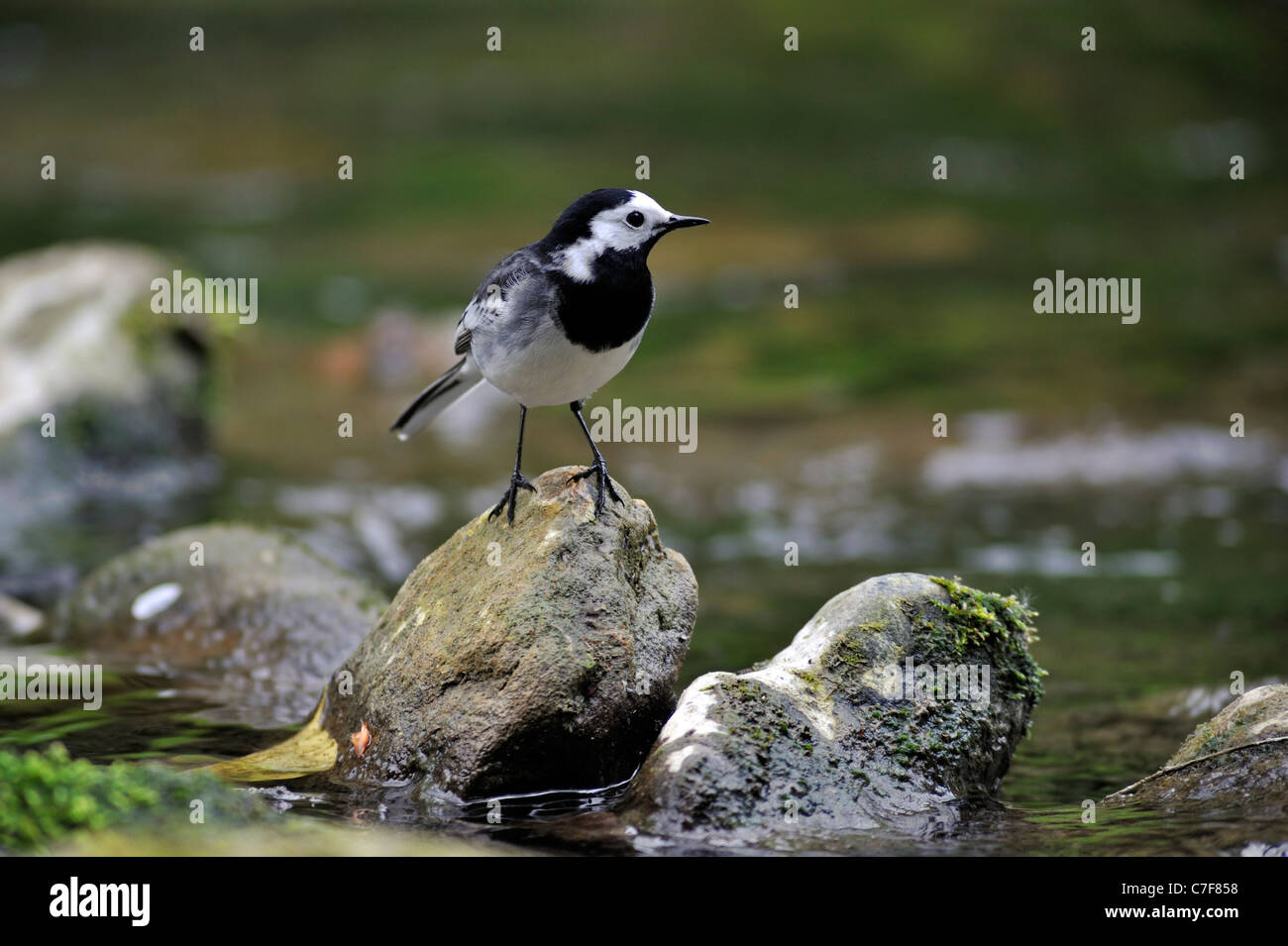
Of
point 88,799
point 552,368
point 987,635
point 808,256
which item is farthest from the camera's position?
point 808,256

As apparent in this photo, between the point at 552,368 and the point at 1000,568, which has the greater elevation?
the point at 552,368

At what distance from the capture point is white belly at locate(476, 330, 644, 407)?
6.05 metres

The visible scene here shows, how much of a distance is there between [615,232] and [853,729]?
2.42 m

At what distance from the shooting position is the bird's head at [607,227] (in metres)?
6.02

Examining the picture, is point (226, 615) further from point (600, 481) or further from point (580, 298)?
point (580, 298)

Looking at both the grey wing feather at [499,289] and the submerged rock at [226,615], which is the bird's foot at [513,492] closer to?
the grey wing feather at [499,289]

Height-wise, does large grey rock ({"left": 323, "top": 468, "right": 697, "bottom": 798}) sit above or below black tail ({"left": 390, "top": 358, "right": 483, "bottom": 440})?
below

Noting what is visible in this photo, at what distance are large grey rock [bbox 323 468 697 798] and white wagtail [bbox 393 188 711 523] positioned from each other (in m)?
0.59

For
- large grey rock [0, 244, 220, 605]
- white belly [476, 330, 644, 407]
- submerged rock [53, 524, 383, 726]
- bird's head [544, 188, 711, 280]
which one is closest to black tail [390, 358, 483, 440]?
white belly [476, 330, 644, 407]

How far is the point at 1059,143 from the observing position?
33125mm

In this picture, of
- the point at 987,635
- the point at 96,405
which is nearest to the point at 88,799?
the point at 987,635

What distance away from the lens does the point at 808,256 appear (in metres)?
24.4

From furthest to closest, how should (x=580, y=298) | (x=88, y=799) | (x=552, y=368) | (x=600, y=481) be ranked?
(x=600, y=481)
(x=552, y=368)
(x=580, y=298)
(x=88, y=799)

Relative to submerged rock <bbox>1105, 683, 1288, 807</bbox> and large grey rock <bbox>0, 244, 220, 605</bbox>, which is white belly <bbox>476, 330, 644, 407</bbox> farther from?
large grey rock <bbox>0, 244, 220, 605</bbox>
